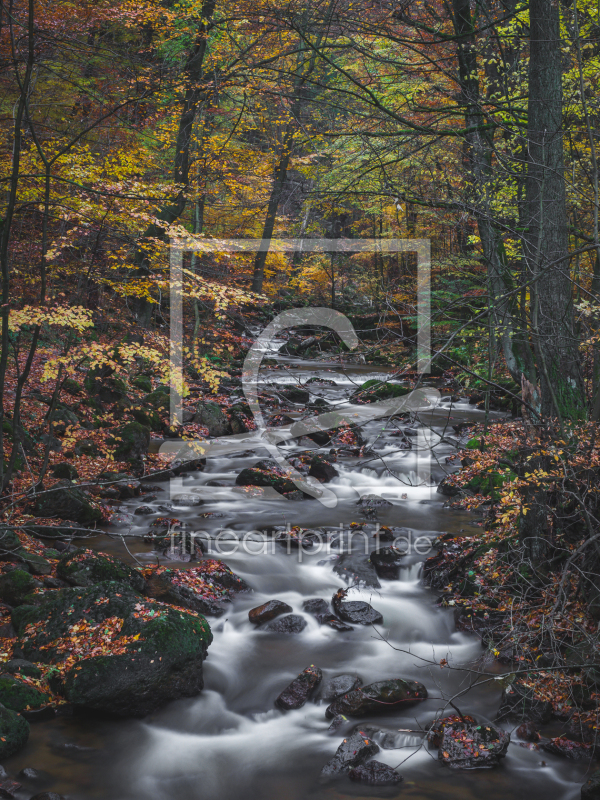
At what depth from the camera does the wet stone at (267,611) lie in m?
7.16

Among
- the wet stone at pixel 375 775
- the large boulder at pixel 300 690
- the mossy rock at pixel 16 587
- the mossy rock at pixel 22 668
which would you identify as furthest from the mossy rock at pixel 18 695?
the wet stone at pixel 375 775

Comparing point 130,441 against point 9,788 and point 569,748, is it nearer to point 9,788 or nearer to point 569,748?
point 9,788

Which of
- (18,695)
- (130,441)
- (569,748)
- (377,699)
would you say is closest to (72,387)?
(130,441)

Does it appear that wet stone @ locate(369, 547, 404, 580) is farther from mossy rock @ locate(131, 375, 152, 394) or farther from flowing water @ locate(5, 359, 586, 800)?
mossy rock @ locate(131, 375, 152, 394)

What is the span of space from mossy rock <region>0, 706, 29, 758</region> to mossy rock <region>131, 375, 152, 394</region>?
10153mm

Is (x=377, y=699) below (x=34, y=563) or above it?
below

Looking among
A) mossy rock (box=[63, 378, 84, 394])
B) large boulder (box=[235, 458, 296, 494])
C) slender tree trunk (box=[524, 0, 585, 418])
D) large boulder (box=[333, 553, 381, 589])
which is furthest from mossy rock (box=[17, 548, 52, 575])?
slender tree trunk (box=[524, 0, 585, 418])

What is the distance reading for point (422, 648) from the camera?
6.81m

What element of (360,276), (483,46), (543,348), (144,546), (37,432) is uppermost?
(483,46)

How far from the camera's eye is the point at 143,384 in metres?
14.6

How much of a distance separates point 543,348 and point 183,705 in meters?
4.98

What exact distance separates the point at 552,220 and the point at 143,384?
429 inches

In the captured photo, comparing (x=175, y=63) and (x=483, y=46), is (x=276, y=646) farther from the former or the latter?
(x=175, y=63)

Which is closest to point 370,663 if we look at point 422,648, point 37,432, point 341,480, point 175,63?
point 422,648
